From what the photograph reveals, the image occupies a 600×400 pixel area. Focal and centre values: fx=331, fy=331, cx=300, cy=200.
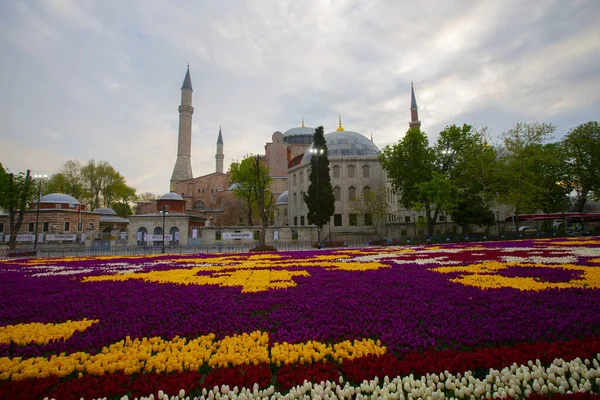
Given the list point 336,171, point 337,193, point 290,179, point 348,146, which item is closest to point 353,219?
point 337,193

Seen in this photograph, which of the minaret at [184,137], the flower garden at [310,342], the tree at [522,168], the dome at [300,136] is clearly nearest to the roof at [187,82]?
the minaret at [184,137]

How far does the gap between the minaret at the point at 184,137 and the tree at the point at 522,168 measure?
185 feet

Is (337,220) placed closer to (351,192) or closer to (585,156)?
(351,192)

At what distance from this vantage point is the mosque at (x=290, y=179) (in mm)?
43812

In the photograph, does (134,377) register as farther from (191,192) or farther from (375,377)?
(191,192)

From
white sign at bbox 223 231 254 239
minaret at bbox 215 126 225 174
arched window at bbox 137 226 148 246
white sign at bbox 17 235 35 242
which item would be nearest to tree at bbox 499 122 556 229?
white sign at bbox 223 231 254 239

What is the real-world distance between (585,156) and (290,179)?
37513 millimetres

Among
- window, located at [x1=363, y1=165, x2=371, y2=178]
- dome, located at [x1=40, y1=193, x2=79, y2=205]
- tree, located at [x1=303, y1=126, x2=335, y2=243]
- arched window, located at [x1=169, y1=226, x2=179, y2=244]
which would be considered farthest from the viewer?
window, located at [x1=363, y1=165, x2=371, y2=178]

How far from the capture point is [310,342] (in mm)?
3344

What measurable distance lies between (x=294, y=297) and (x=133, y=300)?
269 cm

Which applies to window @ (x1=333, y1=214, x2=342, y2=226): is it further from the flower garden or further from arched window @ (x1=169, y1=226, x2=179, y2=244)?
the flower garden

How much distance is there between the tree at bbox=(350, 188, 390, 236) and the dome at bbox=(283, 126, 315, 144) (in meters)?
33.3

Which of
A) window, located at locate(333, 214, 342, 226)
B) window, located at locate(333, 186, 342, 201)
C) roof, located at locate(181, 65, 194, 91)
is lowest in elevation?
window, located at locate(333, 214, 342, 226)

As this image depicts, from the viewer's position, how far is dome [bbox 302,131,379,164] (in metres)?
45.7
